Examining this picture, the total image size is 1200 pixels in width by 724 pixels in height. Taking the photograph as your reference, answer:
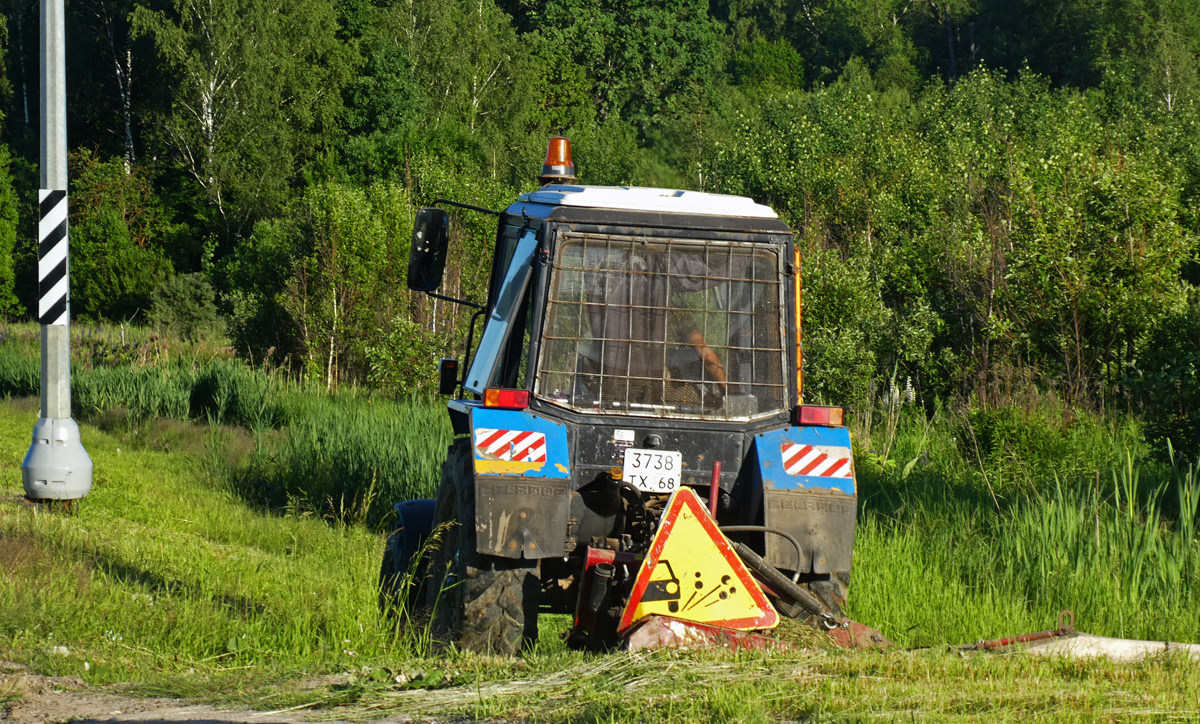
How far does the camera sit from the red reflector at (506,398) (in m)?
5.83

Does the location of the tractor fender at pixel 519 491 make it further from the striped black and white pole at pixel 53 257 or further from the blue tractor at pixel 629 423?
the striped black and white pole at pixel 53 257

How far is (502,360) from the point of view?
6.52m

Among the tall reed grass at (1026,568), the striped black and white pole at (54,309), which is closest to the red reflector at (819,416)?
the tall reed grass at (1026,568)

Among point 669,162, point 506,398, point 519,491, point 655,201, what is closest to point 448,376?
point 506,398

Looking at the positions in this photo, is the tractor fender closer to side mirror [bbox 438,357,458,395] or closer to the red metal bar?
the red metal bar

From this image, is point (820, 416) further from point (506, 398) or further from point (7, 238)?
point (7, 238)

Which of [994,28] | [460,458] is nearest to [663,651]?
[460,458]

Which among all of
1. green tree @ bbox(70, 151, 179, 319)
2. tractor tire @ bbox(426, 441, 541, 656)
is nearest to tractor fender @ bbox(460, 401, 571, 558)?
tractor tire @ bbox(426, 441, 541, 656)

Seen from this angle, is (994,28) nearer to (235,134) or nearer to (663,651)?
(235,134)

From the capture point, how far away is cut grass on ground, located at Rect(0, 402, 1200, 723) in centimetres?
471

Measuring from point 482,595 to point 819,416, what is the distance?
179cm

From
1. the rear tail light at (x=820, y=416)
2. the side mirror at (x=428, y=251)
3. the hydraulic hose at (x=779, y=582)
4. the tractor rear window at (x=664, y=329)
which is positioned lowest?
the hydraulic hose at (x=779, y=582)

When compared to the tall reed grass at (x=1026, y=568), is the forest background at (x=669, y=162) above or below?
above

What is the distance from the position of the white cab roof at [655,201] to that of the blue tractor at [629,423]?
0.01m
